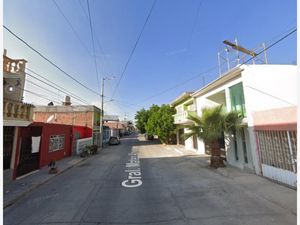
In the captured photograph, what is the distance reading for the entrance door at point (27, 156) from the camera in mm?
10438

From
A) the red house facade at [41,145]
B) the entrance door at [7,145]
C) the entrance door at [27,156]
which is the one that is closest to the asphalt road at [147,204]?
the entrance door at [7,145]

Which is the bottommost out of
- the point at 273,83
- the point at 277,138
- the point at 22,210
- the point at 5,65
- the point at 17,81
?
the point at 22,210

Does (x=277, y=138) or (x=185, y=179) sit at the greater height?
(x=277, y=138)

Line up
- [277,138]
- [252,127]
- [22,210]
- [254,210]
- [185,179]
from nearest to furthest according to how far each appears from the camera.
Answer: [254,210]
[22,210]
[277,138]
[185,179]
[252,127]

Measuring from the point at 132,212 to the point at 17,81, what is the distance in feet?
29.2

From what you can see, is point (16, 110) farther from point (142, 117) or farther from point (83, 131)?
point (142, 117)

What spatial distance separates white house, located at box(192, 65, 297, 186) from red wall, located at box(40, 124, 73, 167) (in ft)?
42.9

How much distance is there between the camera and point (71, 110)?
1045 inches

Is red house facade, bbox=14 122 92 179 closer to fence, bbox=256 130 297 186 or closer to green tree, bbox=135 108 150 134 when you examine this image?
fence, bbox=256 130 297 186

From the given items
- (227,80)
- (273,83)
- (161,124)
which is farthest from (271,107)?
(161,124)

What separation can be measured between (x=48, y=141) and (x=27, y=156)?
2.97 meters

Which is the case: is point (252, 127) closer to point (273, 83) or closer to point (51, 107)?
point (273, 83)

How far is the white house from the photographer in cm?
767

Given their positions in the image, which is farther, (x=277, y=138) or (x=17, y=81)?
(x=17, y=81)
